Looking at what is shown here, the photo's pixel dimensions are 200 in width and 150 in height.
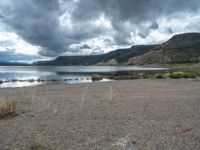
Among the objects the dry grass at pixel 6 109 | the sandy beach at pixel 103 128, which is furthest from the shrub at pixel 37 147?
the dry grass at pixel 6 109

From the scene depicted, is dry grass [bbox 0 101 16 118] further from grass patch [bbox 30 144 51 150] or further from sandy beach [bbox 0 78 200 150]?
grass patch [bbox 30 144 51 150]

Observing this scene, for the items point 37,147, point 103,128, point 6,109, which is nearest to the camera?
point 37,147

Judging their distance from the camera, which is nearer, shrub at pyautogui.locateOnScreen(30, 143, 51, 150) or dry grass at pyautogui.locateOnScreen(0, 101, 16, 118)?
shrub at pyautogui.locateOnScreen(30, 143, 51, 150)

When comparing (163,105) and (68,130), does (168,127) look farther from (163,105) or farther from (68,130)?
(163,105)

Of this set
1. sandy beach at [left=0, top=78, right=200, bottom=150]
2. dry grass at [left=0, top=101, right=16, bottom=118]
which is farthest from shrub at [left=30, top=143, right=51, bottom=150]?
dry grass at [left=0, top=101, right=16, bottom=118]

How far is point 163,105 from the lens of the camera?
41.9ft

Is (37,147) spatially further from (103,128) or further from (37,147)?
(103,128)

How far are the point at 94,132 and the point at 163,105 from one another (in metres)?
5.88

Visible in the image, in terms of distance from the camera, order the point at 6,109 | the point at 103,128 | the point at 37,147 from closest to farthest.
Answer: the point at 37,147, the point at 103,128, the point at 6,109

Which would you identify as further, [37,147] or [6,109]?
[6,109]

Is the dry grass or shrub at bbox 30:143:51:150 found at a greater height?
the dry grass

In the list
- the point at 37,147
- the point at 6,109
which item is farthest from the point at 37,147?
the point at 6,109

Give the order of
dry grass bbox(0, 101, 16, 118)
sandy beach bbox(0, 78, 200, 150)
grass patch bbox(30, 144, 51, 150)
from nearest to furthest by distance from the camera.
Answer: grass patch bbox(30, 144, 51, 150)
sandy beach bbox(0, 78, 200, 150)
dry grass bbox(0, 101, 16, 118)

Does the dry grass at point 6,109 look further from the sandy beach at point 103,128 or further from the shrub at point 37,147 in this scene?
the shrub at point 37,147
